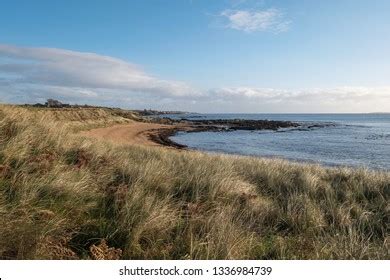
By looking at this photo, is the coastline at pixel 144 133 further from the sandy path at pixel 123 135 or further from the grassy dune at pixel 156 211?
the grassy dune at pixel 156 211

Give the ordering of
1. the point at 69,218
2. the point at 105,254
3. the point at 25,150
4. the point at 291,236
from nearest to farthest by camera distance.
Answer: the point at 105,254
the point at 69,218
the point at 291,236
the point at 25,150

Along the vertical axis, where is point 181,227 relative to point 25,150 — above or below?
below

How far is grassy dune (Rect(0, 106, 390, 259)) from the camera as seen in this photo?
4.70m

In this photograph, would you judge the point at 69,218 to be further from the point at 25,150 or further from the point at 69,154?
the point at 69,154

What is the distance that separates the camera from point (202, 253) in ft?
14.8

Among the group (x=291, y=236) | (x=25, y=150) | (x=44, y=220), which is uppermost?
(x=25, y=150)

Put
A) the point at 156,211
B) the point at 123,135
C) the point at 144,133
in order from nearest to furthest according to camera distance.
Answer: the point at 156,211 < the point at 123,135 < the point at 144,133

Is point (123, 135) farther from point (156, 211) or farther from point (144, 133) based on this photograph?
point (156, 211)

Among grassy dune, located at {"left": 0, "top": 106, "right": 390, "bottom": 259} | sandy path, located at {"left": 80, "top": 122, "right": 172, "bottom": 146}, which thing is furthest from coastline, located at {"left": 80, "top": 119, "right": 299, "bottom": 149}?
grassy dune, located at {"left": 0, "top": 106, "right": 390, "bottom": 259}

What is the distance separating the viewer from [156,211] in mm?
5684

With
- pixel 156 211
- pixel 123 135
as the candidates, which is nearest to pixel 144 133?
pixel 123 135

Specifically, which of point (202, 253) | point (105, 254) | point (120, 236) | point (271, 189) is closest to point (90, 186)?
→ point (120, 236)

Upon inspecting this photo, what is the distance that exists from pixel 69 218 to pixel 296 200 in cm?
460

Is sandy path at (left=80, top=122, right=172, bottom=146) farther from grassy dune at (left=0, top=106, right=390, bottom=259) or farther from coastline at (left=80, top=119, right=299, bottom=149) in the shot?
grassy dune at (left=0, top=106, right=390, bottom=259)
